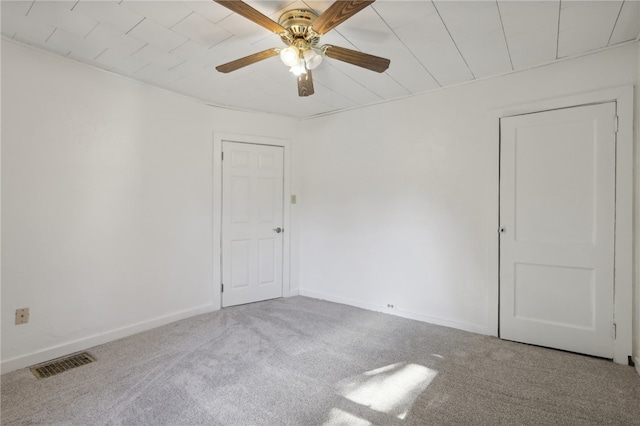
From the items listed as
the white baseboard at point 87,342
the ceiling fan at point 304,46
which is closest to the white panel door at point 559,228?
the ceiling fan at point 304,46

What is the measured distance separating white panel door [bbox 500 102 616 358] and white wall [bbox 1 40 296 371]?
120 inches

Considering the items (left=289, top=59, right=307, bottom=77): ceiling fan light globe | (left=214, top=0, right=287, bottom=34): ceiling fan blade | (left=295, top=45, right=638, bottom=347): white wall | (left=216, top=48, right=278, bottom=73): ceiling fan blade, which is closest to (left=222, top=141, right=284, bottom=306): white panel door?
(left=295, top=45, right=638, bottom=347): white wall

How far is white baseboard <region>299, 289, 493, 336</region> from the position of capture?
308 centimetres

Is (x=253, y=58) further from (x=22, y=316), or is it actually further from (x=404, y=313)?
(x=404, y=313)

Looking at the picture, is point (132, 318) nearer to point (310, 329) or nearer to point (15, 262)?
point (15, 262)

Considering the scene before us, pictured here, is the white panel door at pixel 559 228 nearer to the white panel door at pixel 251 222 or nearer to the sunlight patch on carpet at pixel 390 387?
the sunlight patch on carpet at pixel 390 387

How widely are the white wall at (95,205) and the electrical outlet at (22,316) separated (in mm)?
38

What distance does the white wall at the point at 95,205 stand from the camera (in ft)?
7.80

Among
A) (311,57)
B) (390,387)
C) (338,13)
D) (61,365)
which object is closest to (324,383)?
(390,387)

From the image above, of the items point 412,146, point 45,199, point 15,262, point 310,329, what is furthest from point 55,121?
point 412,146

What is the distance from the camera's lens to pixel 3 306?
231 centimetres

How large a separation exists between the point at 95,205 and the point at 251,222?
1.66 m

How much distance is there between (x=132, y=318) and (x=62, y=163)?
1.50 m

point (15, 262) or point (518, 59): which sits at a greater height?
point (518, 59)
